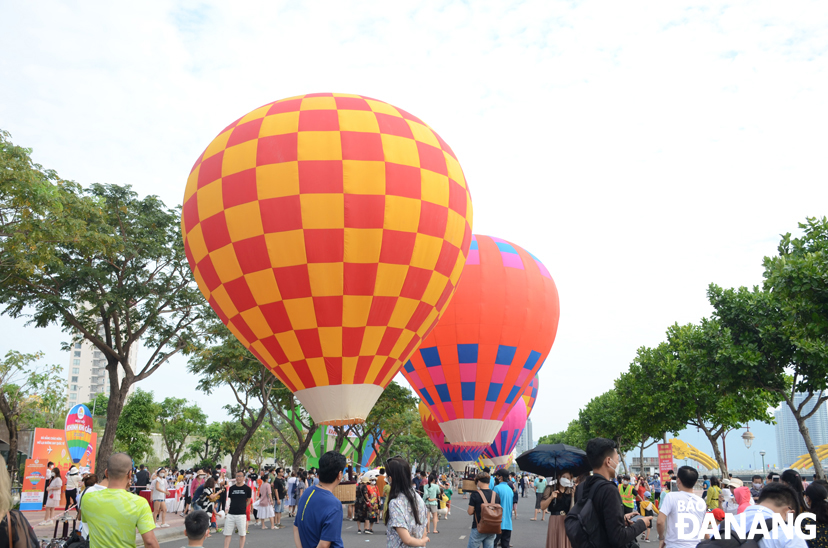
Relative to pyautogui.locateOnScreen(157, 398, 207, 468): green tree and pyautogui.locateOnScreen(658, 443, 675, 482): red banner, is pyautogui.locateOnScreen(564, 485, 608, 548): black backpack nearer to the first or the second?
pyautogui.locateOnScreen(658, 443, 675, 482): red banner

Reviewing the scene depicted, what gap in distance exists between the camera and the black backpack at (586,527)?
4.78 m

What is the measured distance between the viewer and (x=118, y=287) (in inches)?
971

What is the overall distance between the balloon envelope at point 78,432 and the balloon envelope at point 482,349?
519 inches

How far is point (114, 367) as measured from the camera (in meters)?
25.9

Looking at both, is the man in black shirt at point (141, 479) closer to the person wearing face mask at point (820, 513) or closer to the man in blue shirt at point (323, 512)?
the man in blue shirt at point (323, 512)

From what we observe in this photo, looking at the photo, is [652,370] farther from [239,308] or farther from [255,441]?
[255,441]

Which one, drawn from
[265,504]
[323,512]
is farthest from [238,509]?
[323,512]

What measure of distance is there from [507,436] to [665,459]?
14.7 meters

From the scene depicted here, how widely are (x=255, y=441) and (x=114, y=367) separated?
63365mm

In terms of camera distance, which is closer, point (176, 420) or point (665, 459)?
point (665, 459)

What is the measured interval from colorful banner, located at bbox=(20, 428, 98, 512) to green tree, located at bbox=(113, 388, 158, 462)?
42.1m

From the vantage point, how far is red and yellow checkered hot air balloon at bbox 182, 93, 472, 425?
1634 cm

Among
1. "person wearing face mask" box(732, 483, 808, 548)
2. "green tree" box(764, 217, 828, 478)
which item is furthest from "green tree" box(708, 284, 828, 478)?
"person wearing face mask" box(732, 483, 808, 548)

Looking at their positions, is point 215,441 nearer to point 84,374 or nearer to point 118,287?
point 118,287
